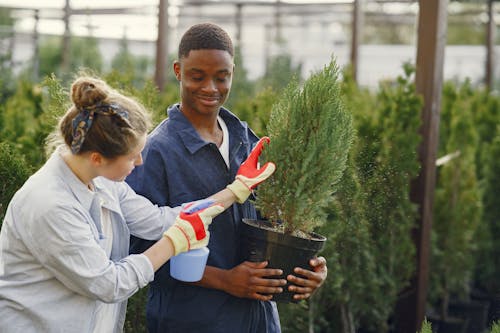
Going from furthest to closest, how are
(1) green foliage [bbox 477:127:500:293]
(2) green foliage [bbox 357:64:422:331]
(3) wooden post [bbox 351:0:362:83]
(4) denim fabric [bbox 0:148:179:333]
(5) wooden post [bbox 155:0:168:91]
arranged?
(3) wooden post [bbox 351:0:362:83], (1) green foliage [bbox 477:127:500:293], (5) wooden post [bbox 155:0:168:91], (2) green foliage [bbox 357:64:422:331], (4) denim fabric [bbox 0:148:179:333]

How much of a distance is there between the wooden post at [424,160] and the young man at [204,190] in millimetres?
2329

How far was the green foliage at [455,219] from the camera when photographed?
5.43 m

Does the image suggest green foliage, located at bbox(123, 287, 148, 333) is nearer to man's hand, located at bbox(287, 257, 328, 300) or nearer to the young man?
the young man

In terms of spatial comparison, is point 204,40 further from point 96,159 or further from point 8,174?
point 8,174

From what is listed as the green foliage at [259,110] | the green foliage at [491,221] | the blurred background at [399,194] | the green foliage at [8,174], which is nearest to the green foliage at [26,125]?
the blurred background at [399,194]

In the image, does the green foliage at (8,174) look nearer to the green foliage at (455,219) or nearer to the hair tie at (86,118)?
the hair tie at (86,118)

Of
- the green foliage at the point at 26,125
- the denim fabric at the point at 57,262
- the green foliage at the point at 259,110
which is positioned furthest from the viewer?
the green foliage at the point at 259,110

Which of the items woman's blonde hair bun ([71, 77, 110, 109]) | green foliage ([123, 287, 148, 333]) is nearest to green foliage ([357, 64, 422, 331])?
green foliage ([123, 287, 148, 333])

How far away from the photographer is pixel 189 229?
2031 millimetres

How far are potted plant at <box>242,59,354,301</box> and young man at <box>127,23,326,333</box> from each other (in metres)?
0.06

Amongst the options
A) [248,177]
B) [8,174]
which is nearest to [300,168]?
[248,177]

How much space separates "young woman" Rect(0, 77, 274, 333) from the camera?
73.7 inches

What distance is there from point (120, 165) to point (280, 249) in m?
0.62

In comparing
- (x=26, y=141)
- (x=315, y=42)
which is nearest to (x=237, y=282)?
(x=26, y=141)
